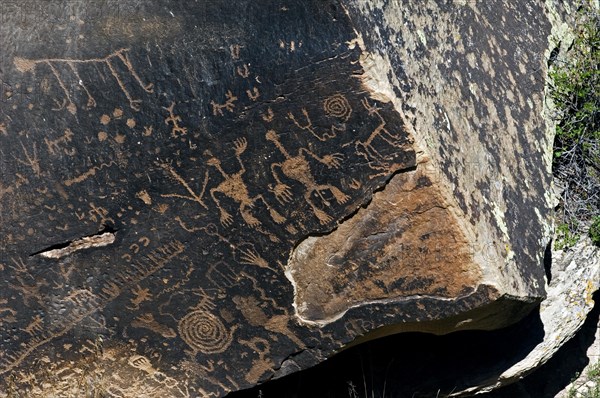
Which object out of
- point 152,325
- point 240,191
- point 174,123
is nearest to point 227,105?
point 174,123

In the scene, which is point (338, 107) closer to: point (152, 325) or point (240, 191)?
point (240, 191)

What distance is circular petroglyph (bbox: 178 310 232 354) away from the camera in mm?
4078

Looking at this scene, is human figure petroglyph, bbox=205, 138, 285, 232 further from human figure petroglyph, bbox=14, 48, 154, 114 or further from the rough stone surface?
the rough stone surface

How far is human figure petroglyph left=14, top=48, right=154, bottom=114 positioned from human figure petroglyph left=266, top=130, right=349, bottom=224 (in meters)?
0.55

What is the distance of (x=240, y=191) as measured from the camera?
3.88m

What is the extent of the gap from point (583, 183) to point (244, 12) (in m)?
2.07

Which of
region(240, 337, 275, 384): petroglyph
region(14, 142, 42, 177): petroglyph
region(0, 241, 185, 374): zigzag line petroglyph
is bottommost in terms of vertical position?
region(240, 337, 275, 384): petroglyph

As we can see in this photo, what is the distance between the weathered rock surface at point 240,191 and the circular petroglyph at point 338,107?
11 millimetres

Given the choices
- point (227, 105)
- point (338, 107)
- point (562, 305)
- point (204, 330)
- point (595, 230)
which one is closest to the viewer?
point (338, 107)

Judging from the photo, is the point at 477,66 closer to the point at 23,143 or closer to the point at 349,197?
the point at 349,197

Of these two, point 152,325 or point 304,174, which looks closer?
point 304,174

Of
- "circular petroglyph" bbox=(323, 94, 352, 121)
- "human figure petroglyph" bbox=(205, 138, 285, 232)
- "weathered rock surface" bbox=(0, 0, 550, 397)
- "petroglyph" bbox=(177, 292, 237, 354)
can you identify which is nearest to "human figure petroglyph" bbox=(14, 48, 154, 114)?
"weathered rock surface" bbox=(0, 0, 550, 397)

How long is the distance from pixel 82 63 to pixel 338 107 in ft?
3.42

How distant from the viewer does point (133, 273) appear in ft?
13.3
